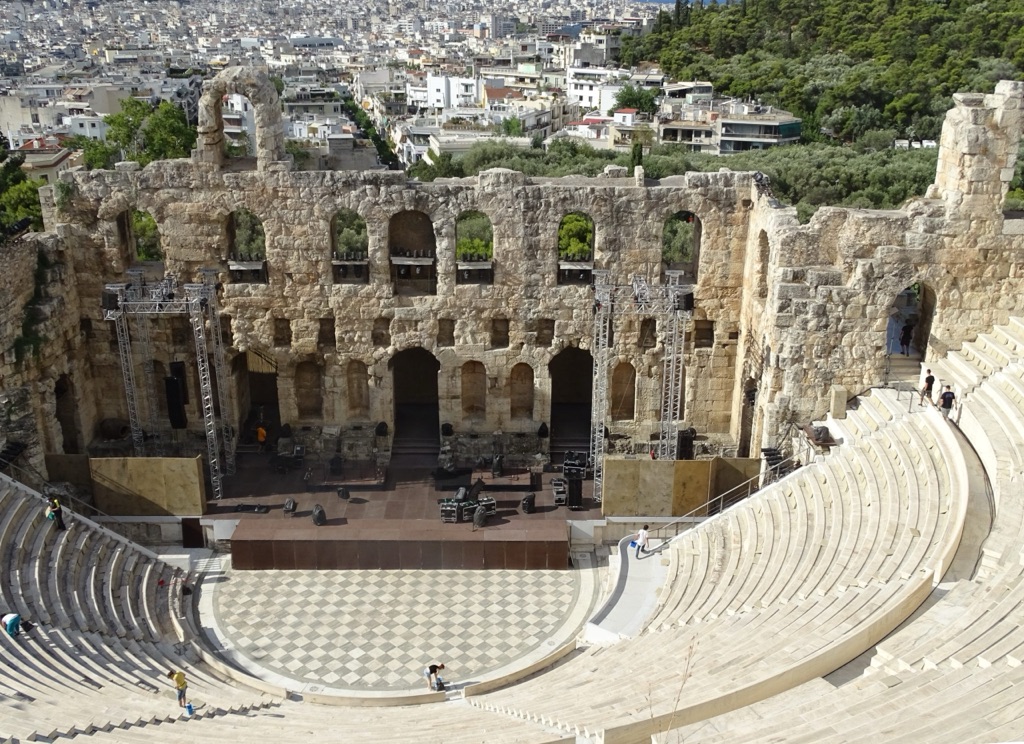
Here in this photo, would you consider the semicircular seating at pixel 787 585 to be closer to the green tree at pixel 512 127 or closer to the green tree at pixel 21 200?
the green tree at pixel 21 200

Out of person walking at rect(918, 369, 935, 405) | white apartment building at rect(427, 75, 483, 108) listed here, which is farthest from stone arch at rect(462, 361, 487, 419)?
Answer: white apartment building at rect(427, 75, 483, 108)

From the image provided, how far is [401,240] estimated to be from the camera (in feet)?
92.1

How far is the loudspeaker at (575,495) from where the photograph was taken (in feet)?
80.8

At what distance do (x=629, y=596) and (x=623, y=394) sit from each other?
8183 millimetres

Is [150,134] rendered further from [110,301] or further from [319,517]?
[319,517]

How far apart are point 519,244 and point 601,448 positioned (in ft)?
19.1

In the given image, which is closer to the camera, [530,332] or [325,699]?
[325,699]

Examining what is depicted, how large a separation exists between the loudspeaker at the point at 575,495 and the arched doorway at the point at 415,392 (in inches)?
218

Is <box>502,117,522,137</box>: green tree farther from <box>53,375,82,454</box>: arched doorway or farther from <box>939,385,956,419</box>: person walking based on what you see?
<box>939,385,956,419</box>: person walking

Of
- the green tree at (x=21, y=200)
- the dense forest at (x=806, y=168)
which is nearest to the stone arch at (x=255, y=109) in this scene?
the green tree at (x=21, y=200)

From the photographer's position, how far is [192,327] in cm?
2684

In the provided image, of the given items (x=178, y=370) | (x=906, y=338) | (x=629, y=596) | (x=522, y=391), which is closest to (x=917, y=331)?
(x=906, y=338)

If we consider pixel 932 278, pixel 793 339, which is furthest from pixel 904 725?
pixel 932 278

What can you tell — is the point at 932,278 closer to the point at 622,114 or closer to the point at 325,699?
the point at 325,699
